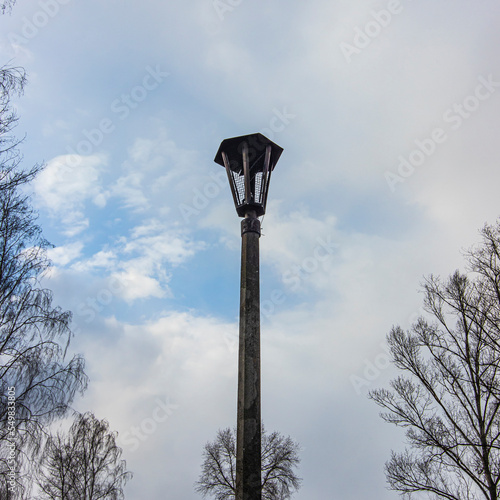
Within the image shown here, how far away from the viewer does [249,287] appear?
812 cm

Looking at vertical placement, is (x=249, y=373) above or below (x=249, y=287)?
below

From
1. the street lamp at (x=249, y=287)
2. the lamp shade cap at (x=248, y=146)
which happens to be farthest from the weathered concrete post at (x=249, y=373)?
the lamp shade cap at (x=248, y=146)

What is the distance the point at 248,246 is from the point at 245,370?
2.62m

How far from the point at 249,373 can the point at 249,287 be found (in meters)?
1.70

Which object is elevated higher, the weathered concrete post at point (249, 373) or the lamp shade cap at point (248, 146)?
the lamp shade cap at point (248, 146)

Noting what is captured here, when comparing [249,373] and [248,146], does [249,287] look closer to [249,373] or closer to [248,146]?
[249,373]

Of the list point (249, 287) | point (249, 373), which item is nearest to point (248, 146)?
point (249, 287)

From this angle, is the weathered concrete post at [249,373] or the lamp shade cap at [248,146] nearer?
the weathered concrete post at [249,373]

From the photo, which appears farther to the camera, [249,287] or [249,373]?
[249,287]

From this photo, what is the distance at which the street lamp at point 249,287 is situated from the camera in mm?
6714

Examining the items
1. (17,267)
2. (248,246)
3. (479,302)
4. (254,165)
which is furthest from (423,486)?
(17,267)

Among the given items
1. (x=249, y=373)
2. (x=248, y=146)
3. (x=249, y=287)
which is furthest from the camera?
(x=248, y=146)

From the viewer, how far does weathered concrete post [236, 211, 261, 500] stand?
6.62 m

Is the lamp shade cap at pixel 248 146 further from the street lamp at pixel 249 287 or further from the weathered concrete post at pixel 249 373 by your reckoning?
the weathered concrete post at pixel 249 373
